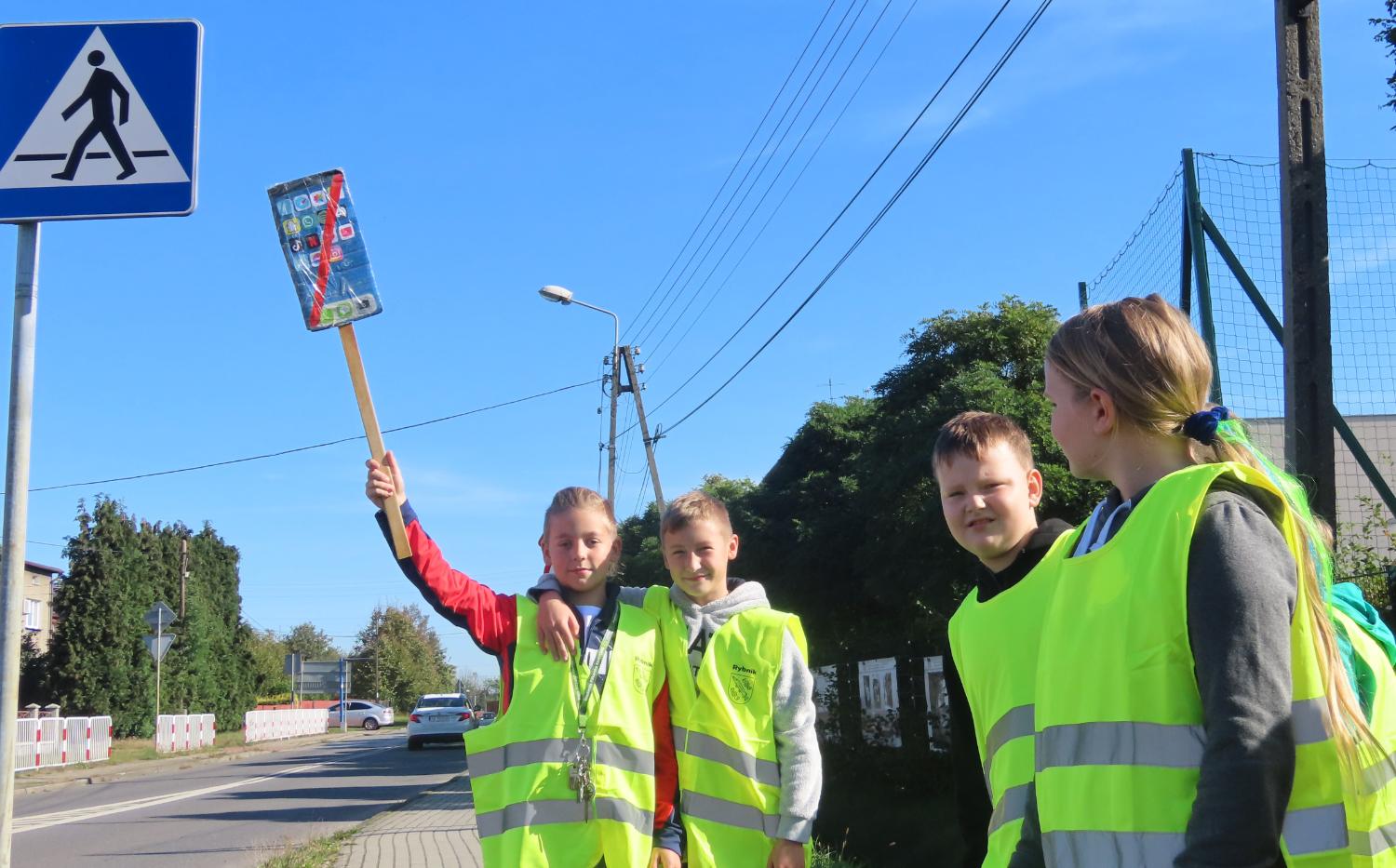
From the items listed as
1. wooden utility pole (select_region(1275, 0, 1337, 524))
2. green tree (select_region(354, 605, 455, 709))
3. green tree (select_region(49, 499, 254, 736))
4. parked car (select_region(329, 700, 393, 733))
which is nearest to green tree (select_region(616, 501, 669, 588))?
wooden utility pole (select_region(1275, 0, 1337, 524))

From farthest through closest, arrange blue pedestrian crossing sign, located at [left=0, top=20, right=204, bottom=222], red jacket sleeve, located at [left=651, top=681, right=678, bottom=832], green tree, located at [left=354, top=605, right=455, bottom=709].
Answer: green tree, located at [left=354, top=605, right=455, bottom=709] → blue pedestrian crossing sign, located at [left=0, top=20, right=204, bottom=222] → red jacket sleeve, located at [left=651, top=681, right=678, bottom=832]

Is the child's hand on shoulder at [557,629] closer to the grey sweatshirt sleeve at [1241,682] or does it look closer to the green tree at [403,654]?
the grey sweatshirt sleeve at [1241,682]

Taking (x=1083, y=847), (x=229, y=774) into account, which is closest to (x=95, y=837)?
(x=229, y=774)

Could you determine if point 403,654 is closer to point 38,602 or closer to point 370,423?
point 38,602

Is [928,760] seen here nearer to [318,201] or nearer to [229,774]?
[318,201]

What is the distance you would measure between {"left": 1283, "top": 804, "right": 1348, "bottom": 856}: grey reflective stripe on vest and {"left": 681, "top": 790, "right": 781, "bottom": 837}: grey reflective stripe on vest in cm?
211

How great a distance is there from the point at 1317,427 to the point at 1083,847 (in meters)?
5.75

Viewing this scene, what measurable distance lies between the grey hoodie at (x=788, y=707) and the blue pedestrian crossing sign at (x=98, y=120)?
185cm

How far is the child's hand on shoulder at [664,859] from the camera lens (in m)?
3.51

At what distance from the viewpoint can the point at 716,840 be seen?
3537mm

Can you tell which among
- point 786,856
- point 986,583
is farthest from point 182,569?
point 986,583

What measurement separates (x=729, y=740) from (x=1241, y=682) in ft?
7.01

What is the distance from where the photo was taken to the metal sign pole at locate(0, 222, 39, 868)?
11.5 ft

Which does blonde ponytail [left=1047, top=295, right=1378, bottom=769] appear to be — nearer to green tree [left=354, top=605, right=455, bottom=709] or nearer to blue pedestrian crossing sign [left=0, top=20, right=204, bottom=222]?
blue pedestrian crossing sign [left=0, top=20, right=204, bottom=222]
